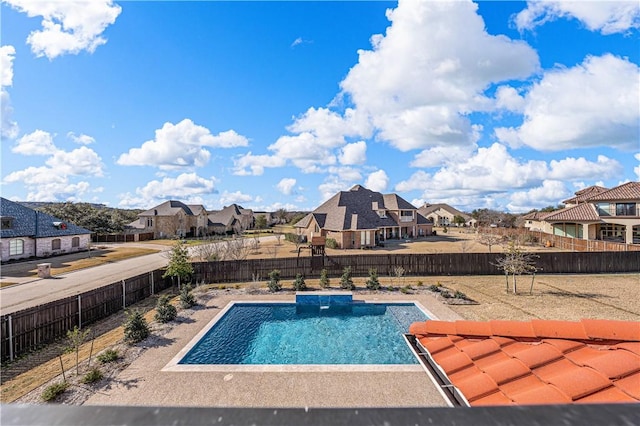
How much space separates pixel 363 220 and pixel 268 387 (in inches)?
1268

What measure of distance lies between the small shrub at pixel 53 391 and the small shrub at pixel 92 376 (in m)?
0.47

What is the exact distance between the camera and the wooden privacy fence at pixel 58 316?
1161cm

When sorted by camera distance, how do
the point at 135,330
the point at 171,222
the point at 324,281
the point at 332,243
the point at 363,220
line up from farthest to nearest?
the point at 171,222
the point at 363,220
the point at 332,243
the point at 324,281
the point at 135,330

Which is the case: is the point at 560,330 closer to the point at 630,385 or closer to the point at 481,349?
the point at 481,349

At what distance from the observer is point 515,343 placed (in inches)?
228

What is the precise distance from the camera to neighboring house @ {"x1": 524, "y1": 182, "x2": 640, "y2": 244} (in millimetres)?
35406

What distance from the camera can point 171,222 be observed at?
58469 mm

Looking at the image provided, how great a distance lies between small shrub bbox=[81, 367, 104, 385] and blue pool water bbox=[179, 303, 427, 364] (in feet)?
8.26

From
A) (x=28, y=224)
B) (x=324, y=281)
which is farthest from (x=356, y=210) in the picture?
(x=28, y=224)

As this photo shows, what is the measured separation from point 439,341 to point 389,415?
6.27 metres

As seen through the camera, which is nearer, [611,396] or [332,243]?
[611,396]

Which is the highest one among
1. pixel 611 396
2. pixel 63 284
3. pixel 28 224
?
pixel 28 224

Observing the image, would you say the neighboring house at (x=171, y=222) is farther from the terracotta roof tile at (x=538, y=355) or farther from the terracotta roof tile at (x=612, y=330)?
the terracotta roof tile at (x=612, y=330)

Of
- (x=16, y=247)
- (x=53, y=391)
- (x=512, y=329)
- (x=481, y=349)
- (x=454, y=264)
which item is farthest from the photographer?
(x=16, y=247)
